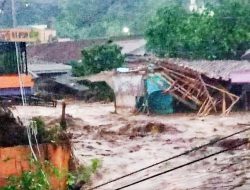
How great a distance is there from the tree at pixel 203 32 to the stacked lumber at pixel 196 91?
624cm

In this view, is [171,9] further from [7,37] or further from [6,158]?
[6,158]

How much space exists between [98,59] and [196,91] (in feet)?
32.0

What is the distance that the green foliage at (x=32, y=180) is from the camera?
9.23 meters

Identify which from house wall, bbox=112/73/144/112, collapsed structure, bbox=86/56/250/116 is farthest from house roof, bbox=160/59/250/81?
house wall, bbox=112/73/144/112

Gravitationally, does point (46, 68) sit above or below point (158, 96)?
above

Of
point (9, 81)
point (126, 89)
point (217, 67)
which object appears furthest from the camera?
point (217, 67)

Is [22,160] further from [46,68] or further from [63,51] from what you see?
[63,51]

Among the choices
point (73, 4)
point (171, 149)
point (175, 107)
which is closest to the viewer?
point (171, 149)

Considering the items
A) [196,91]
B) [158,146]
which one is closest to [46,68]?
[196,91]

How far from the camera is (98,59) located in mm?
33344

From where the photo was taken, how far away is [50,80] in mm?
34625

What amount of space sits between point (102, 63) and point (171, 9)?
5.31 m

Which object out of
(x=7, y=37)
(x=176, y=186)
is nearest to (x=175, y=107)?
(x=7, y=37)

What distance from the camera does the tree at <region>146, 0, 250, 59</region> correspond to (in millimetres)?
30703
